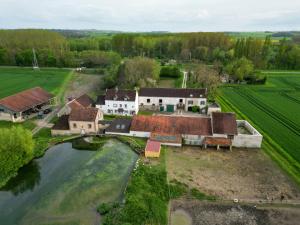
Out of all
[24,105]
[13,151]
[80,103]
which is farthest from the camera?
[80,103]

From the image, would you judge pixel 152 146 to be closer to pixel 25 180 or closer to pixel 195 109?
pixel 25 180

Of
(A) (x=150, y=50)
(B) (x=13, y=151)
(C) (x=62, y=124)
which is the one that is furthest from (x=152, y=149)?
(A) (x=150, y=50)

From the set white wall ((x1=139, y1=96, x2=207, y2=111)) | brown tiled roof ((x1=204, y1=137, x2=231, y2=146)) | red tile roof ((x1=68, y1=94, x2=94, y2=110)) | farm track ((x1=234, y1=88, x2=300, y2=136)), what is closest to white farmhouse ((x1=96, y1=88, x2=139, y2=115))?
red tile roof ((x1=68, y1=94, x2=94, y2=110))

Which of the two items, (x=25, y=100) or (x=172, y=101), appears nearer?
(x=25, y=100)

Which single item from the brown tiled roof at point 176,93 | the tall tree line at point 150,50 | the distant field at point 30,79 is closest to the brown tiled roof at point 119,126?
the brown tiled roof at point 176,93

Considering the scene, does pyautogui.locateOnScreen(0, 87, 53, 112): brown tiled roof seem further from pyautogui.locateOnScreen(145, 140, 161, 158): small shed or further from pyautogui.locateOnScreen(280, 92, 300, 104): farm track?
pyautogui.locateOnScreen(280, 92, 300, 104): farm track

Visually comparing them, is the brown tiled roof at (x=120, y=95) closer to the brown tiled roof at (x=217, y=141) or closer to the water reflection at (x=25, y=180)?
the brown tiled roof at (x=217, y=141)
